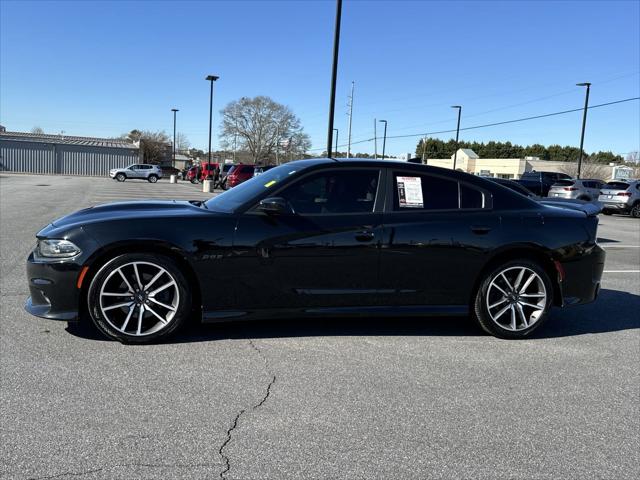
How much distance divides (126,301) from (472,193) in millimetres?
3131

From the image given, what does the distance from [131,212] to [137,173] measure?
139 ft

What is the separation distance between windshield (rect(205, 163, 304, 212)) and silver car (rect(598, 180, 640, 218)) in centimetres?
2303

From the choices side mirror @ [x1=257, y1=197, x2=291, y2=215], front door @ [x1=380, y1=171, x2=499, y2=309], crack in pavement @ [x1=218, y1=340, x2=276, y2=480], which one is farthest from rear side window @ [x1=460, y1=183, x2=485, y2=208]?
crack in pavement @ [x1=218, y1=340, x2=276, y2=480]

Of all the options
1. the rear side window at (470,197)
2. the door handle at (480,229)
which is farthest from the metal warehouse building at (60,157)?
the door handle at (480,229)

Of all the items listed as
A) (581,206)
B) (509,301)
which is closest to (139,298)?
(509,301)

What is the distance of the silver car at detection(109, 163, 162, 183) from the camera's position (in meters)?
43.4

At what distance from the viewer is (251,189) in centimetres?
470

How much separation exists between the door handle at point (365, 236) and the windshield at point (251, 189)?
2.60 feet

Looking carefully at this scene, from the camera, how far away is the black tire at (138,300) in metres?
4.09

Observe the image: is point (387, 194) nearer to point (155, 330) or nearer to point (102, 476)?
point (155, 330)

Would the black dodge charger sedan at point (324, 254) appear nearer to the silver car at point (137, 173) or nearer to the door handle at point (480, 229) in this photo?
the door handle at point (480, 229)

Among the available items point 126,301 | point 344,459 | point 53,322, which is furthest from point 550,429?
point 53,322

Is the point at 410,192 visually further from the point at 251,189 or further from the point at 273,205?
the point at 251,189

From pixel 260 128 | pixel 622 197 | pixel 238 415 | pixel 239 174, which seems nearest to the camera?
pixel 238 415
